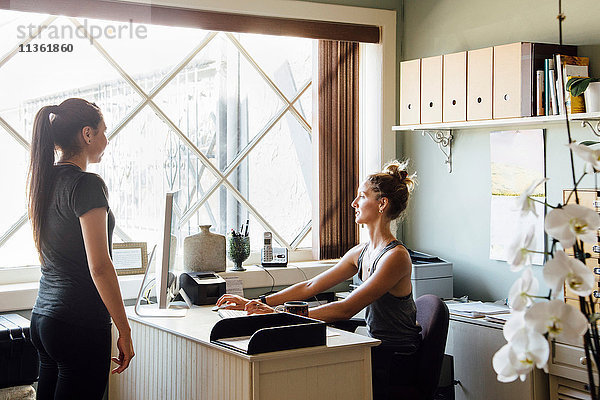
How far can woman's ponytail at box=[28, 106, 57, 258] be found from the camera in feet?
8.24

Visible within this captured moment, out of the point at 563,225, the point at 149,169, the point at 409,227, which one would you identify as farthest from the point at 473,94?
the point at 563,225

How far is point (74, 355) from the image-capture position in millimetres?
2455

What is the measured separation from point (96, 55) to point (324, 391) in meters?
2.24

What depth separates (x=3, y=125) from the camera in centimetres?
351

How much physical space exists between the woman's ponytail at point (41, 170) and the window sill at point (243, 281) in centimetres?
92

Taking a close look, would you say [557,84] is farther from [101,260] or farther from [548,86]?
[101,260]

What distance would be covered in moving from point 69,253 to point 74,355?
353mm

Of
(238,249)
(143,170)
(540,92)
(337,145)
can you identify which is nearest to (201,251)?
(238,249)

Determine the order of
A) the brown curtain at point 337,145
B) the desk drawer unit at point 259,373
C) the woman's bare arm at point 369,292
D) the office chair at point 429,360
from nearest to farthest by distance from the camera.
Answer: the desk drawer unit at point 259,373, the office chair at point 429,360, the woman's bare arm at point 369,292, the brown curtain at point 337,145

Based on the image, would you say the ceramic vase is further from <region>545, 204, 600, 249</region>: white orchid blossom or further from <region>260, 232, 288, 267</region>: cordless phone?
<region>545, 204, 600, 249</region>: white orchid blossom

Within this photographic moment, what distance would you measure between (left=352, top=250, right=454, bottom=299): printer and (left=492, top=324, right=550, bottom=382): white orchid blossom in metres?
2.81

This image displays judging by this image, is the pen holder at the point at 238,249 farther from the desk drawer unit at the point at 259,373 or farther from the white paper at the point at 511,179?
the white paper at the point at 511,179

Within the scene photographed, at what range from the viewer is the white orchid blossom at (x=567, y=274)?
0.95 m

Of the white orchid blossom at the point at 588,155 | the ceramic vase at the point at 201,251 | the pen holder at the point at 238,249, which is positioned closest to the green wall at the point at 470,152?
the pen holder at the point at 238,249
